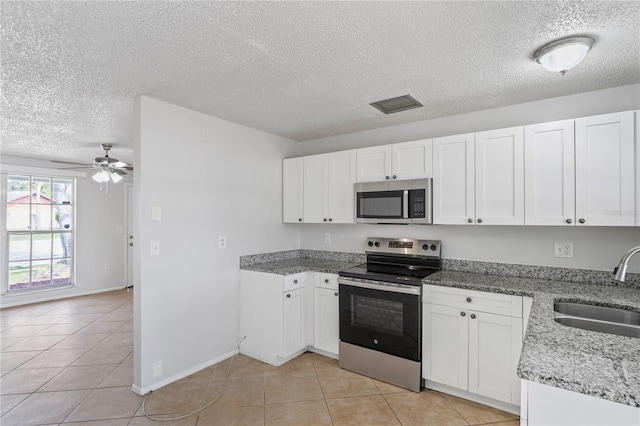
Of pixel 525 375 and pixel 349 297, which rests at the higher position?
pixel 525 375

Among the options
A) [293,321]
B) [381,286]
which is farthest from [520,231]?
[293,321]

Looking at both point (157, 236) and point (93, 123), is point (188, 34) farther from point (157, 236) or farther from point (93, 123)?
point (93, 123)

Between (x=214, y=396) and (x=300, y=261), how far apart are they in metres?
1.69

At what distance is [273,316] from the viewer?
3133 mm

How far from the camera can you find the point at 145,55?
77.0 inches

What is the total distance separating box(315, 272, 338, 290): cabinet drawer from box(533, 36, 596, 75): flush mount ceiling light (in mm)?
2262

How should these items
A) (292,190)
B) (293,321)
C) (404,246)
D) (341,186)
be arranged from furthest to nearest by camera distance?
(292,190) → (341,186) → (404,246) → (293,321)

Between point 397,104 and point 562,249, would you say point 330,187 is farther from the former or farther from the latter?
point 562,249

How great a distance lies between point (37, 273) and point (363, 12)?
666cm

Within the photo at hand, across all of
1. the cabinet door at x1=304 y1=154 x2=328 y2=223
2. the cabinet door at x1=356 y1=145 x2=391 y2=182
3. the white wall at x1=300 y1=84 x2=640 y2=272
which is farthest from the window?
the cabinet door at x1=356 y1=145 x2=391 y2=182

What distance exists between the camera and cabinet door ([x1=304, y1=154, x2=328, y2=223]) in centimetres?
361

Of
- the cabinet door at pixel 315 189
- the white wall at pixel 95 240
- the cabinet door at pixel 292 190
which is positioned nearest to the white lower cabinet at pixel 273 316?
the cabinet door at pixel 315 189

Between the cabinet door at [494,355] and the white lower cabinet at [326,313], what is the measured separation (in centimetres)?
120

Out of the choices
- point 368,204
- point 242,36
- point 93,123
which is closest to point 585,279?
point 368,204
